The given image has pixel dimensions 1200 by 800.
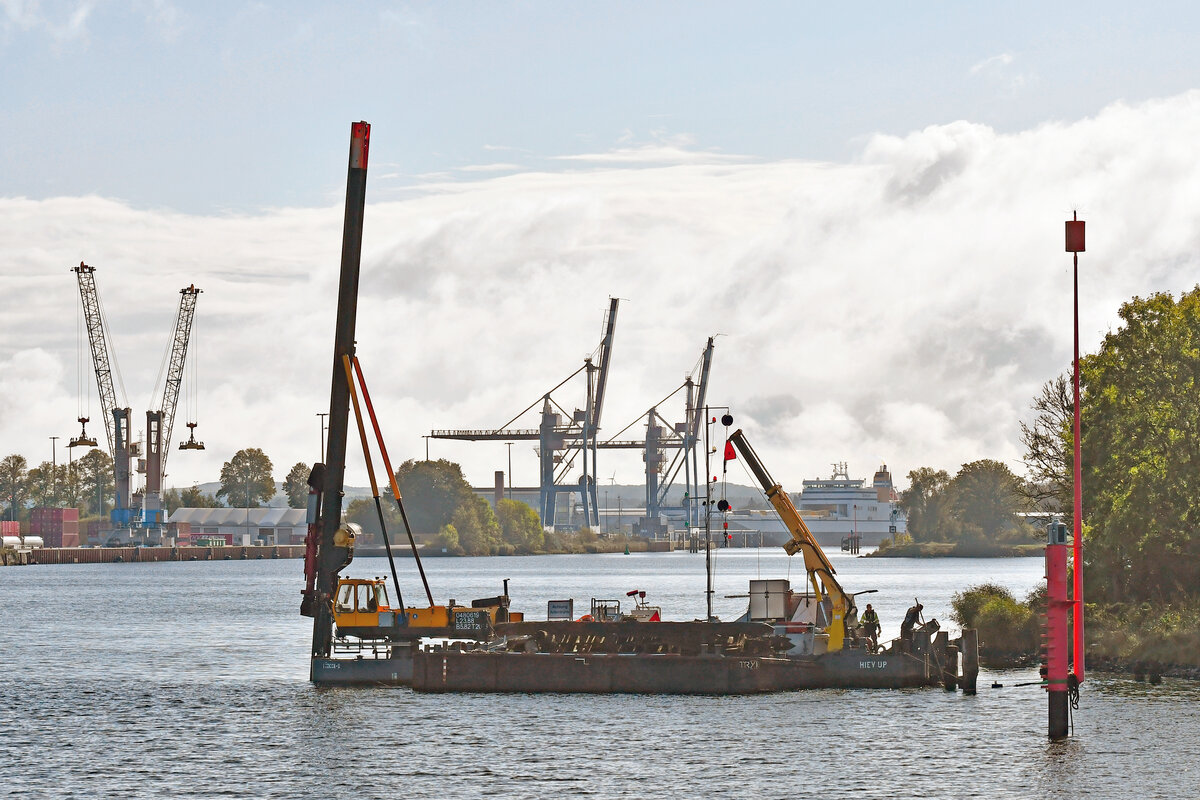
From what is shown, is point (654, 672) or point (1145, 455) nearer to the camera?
point (654, 672)

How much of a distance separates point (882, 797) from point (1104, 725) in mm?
11726

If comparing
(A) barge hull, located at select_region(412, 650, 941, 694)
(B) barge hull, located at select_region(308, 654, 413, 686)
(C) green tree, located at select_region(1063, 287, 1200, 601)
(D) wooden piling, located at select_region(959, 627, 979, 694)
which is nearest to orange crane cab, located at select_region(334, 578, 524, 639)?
(B) barge hull, located at select_region(308, 654, 413, 686)

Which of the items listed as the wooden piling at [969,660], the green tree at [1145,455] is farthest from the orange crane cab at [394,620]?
the green tree at [1145,455]

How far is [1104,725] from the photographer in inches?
1802

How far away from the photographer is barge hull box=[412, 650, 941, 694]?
5184 centimetres

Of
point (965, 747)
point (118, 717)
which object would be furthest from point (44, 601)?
point (965, 747)

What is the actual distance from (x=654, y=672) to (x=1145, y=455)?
22.3 m

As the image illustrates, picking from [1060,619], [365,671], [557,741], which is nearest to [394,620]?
[365,671]

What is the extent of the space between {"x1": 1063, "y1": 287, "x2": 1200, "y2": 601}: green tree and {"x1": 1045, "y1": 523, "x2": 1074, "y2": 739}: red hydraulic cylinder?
879 inches

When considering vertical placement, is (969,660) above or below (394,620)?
below

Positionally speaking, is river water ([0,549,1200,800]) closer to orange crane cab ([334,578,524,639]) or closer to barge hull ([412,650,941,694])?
barge hull ([412,650,941,694])

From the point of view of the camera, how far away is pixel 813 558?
54969mm

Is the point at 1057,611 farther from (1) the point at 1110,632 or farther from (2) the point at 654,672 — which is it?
(1) the point at 1110,632

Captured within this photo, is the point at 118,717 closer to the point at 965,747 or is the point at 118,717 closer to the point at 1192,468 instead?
the point at 965,747
